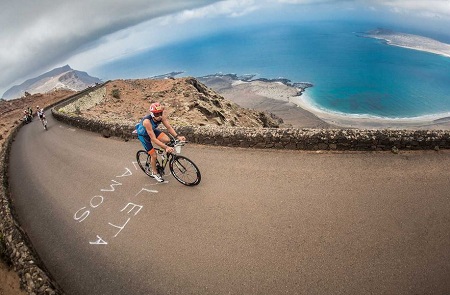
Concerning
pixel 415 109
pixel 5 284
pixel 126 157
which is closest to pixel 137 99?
pixel 126 157

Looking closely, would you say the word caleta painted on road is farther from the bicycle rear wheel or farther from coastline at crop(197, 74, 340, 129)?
coastline at crop(197, 74, 340, 129)

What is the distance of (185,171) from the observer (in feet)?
26.9

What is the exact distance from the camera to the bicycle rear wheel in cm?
912

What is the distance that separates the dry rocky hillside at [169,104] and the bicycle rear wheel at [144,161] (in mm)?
14661

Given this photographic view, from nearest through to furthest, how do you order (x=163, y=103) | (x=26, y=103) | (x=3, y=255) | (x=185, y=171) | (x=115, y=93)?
(x=3, y=255) < (x=185, y=171) < (x=163, y=103) < (x=115, y=93) < (x=26, y=103)

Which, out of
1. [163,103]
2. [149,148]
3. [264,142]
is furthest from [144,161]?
[163,103]

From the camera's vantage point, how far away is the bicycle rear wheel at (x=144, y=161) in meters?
9.12

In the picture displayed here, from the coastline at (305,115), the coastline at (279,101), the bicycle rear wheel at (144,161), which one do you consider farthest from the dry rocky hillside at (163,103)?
the coastline at (305,115)

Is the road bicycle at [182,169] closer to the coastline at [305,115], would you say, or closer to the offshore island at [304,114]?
the coastline at [305,115]

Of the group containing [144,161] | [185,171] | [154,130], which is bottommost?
[185,171]

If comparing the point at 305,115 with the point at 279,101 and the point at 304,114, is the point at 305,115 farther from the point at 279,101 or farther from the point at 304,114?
the point at 279,101

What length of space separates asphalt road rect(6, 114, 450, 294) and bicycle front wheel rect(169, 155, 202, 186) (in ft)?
0.88

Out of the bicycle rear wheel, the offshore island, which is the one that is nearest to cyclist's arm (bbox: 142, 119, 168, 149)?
the bicycle rear wheel

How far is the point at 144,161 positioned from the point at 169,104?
22.2 meters
